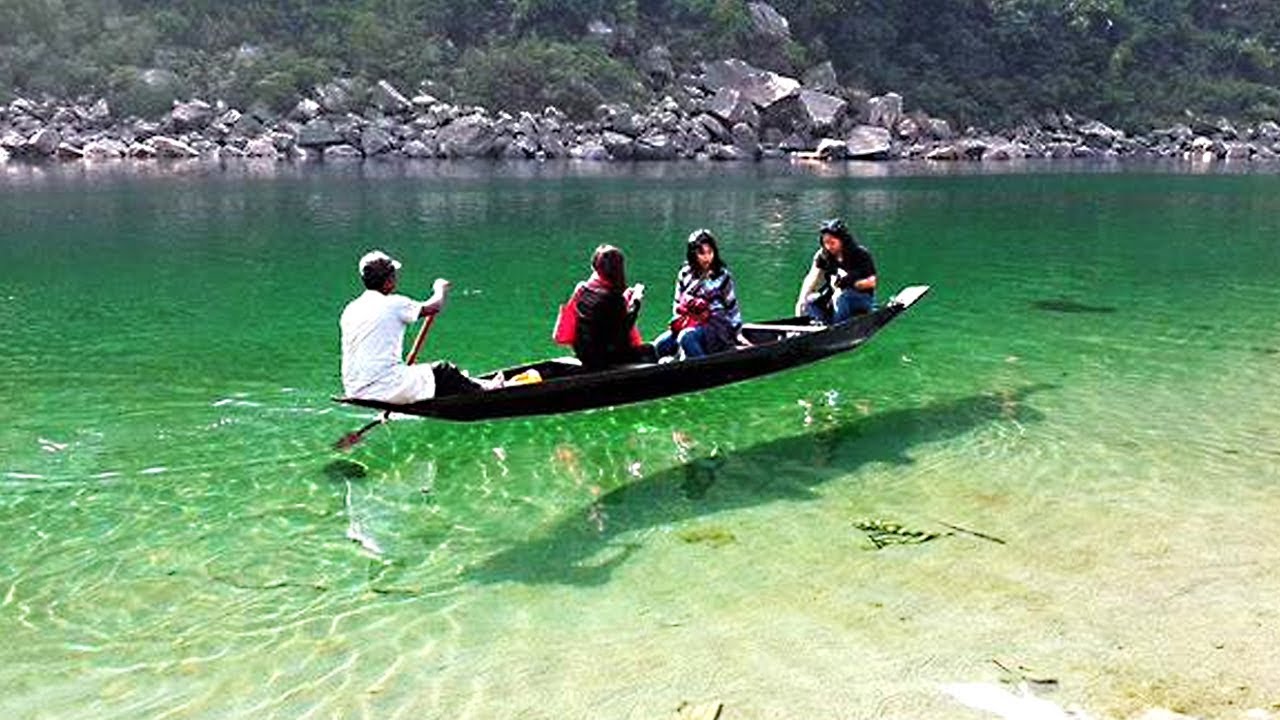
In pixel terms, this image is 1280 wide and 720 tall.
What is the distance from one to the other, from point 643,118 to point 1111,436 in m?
54.0

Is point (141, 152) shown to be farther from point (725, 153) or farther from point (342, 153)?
point (725, 153)

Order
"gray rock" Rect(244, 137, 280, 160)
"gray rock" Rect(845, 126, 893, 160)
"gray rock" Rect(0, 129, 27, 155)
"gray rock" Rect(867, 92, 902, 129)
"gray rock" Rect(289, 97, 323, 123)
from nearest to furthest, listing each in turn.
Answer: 1. "gray rock" Rect(0, 129, 27, 155)
2. "gray rock" Rect(244, 137, 280, 160)
3. "gray rock" Rect(289, 97, 323, 123)
4. "gray rock" Rect(845, 126, 893, 160)
5. "gray rock" Rect(867, 92, 902, 129)

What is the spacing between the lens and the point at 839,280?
13422mm

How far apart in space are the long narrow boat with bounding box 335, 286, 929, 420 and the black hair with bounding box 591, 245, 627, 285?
846 mm

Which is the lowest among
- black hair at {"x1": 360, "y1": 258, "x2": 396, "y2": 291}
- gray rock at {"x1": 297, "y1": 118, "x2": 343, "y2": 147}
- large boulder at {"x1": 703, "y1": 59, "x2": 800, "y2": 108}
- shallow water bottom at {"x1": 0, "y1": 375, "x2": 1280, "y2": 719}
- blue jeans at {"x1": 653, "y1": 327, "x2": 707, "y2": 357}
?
shallow water bottom at {"x1": 0, "y1": 375, "x2": 1280, "y2": 719}

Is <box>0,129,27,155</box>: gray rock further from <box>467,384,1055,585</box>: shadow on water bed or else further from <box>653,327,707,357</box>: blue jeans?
<box>467,384,1055,585</box>: shadow on water bed

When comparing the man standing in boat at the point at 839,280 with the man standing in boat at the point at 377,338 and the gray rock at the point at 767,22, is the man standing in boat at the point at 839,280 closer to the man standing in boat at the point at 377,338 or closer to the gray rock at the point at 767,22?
the man standing in boat at the point at 377,338

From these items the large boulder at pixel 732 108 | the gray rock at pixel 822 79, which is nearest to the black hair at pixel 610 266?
the large boulder at pixel 732 108

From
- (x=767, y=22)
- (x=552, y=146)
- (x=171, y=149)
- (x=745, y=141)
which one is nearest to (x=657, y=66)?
(x=767, y=22)

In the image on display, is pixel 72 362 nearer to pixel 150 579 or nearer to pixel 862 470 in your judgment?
pixel 150 579

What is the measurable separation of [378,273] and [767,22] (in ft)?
220

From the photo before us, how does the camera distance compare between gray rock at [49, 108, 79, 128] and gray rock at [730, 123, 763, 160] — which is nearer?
gray rock at [49, 108, 79, 128]

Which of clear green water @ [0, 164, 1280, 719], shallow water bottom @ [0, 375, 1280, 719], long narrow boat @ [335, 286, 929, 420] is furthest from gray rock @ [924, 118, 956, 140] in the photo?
shallow water bottom @ [0, 375, 1280, 719]

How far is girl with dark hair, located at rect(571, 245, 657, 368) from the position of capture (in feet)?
34.2
